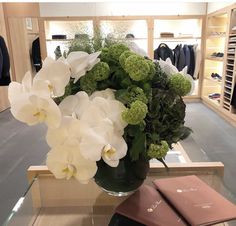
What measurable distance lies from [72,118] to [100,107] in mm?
80

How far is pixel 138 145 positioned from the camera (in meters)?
0.73

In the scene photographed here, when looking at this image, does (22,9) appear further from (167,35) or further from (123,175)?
(123,175)

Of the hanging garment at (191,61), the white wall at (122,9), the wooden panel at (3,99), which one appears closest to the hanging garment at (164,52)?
the hanging garment at (191,61)

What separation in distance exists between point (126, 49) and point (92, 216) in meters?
0.69

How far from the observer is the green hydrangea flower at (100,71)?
728 mm

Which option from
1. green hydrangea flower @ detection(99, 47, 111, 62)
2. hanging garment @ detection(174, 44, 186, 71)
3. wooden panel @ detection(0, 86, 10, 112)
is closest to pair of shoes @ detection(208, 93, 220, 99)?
hanging garment @ detection(174, 44, 186, 71)

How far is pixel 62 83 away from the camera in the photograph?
69 centimetres

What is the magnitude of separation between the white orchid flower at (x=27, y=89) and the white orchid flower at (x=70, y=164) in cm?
16

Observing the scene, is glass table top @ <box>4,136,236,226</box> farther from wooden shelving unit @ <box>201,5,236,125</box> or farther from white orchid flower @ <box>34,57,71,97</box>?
wooden shelving unit @ <box>201,5,236,125</box>

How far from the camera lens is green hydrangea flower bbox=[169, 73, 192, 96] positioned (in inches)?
30.3

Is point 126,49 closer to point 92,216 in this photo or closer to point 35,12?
point 92,216

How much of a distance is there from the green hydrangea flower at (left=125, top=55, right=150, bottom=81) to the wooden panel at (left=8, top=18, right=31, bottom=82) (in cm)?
522

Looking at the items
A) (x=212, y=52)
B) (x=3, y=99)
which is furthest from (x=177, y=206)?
(x=212, y=52)

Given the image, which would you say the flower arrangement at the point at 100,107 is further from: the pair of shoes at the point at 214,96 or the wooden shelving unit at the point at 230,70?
the pair of shoes at the point at 214,96
